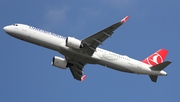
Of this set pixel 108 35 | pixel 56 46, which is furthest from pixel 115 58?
pixel 56 46

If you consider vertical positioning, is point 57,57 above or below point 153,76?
above

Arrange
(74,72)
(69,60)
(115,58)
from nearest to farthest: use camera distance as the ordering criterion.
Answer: (115,58)
(69,60)
(74,72)

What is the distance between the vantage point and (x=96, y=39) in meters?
61.3

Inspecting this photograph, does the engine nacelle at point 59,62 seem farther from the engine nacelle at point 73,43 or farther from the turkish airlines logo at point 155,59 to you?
the turkish airlines logo at point 155,59

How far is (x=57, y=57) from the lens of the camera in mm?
69562

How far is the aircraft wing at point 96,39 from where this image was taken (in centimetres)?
5897

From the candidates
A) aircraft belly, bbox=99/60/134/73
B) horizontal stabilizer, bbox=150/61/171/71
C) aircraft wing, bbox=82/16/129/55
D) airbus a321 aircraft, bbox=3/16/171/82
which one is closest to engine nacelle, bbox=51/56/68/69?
airbus a321 aircraft, bbox=3/16/171/82

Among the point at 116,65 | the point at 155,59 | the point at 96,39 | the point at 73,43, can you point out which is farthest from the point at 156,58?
the point at 73,43

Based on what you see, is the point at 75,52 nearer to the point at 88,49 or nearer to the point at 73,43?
the point at 73,43

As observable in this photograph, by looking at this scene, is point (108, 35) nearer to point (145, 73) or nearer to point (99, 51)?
point (99, 51)

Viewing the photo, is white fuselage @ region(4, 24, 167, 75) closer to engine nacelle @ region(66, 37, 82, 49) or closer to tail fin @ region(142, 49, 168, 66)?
engine nacelle @ region(66, 37, 82, 49)

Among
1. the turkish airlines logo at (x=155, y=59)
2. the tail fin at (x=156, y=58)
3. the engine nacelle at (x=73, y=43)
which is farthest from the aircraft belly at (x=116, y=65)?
the turkish airlines logo at (x=155, y=59)

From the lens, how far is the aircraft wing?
5897 cm

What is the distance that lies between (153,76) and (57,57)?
1848cm
